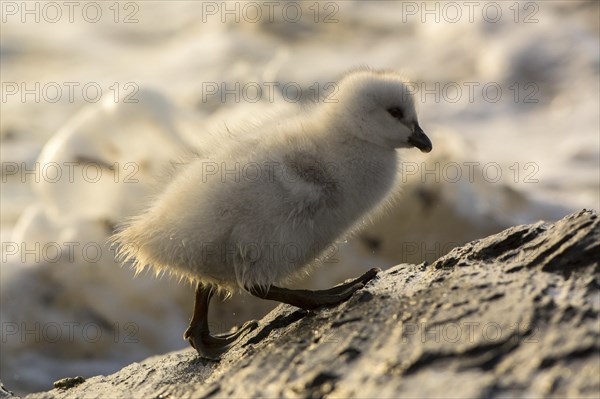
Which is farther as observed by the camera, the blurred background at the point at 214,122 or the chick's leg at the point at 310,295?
the blurred background at the point at 214,122

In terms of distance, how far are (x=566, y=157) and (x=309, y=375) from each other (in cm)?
769

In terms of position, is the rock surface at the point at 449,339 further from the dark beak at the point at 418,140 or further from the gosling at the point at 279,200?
the dark beak at the point at 418,140

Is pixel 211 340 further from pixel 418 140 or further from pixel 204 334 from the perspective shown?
pixel 418 140

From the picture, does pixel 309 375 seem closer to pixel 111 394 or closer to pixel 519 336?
pixel 519 336

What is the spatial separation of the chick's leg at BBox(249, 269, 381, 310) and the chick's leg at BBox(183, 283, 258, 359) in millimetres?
270

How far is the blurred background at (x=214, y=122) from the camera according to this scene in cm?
739

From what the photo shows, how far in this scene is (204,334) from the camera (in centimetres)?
410

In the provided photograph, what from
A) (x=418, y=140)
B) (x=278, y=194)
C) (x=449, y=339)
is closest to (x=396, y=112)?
(x=418, y=140)

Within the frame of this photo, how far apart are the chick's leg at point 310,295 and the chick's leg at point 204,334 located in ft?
0.89

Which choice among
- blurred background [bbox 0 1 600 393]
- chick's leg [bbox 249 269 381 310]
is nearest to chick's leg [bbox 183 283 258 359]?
chick's leg [bbox 249 269 381 310]

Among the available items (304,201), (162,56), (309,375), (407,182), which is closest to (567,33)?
(162,56)

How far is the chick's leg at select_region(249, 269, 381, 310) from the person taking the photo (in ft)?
12.3

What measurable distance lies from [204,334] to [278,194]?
0.73 m

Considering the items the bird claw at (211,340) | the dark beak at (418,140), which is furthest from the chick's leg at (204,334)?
the dark beak at (418,140)
